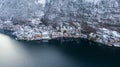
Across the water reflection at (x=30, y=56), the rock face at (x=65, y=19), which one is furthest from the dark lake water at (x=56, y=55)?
the rock face at (x=65, y=19)

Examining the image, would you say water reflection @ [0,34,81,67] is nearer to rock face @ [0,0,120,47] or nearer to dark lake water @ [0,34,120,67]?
dark lake water @ [0,34,120,67]

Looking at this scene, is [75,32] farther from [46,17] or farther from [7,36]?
[7,36]

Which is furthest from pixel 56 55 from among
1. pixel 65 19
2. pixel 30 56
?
pixel 65 19

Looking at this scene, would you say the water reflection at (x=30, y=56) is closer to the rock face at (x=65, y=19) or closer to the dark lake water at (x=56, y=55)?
the dark lake water at (x=56, y=55)

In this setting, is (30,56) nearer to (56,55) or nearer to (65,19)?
(56,55)

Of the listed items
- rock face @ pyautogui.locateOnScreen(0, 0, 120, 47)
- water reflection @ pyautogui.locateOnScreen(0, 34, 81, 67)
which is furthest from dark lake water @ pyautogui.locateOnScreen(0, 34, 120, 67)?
rock face @ pyautogui.locateOnScreen(0, 0, 120, 47)

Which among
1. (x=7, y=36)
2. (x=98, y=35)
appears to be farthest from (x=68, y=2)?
(x=7, y=36)
